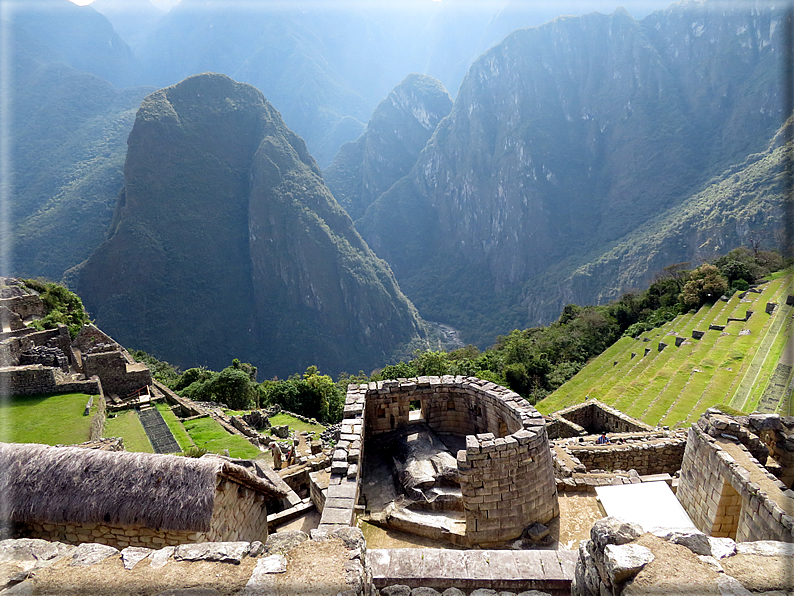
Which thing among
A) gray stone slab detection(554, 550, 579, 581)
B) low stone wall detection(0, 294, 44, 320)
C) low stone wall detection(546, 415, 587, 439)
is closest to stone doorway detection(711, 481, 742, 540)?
gray stone slab detection(554, 550, 579, 581)

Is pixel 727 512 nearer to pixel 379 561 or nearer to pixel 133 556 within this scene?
pixel 379 561

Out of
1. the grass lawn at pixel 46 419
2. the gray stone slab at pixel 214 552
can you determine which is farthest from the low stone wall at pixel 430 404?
the grass lawn at pixel 46 419

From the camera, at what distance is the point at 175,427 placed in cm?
2186

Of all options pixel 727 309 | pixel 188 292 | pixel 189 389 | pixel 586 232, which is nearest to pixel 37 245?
pixel 188 292

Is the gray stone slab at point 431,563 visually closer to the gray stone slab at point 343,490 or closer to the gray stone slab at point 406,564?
the gray stone slab at point 406,564

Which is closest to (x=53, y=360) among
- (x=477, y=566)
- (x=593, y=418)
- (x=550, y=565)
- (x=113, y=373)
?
(x=113, y=373)

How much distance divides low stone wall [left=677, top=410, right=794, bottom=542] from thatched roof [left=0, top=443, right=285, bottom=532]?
8944mm

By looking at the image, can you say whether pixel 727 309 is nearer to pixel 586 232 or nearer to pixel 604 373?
pixel 604 373

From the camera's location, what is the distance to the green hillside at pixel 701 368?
25500 millimetres

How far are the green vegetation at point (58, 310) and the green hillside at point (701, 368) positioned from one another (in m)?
37.8

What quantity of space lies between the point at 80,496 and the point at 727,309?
53145 mm

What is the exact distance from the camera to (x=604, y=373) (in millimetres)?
39406

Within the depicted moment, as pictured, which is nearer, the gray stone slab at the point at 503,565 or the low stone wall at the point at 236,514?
the gray stone slab at the point at 503,565

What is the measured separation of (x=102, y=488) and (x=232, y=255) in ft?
452
